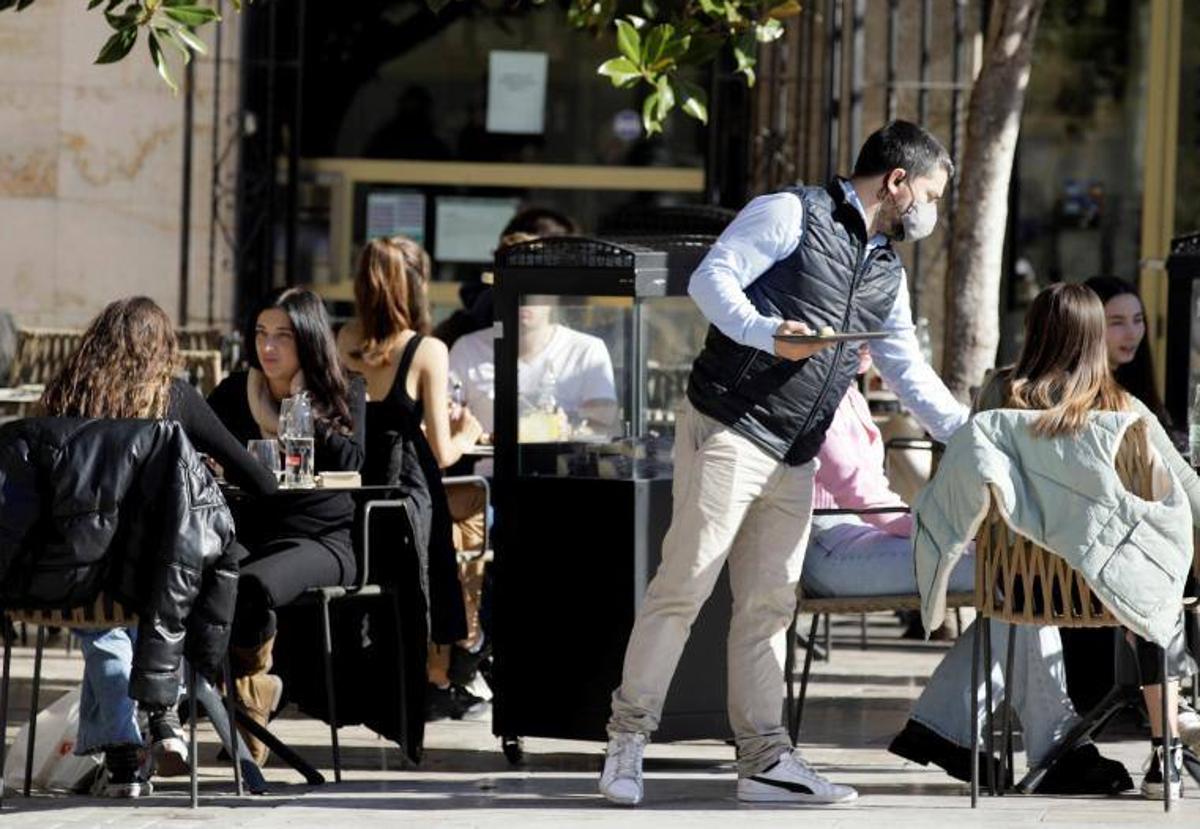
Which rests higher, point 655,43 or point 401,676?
point 655,43

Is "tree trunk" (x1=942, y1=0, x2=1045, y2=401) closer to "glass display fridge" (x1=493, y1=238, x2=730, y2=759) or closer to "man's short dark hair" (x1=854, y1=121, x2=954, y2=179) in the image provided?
"glass display fridge" (x1=493, y1=238, x2=730, y2=759)

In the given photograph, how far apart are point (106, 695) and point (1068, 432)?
2881 mm

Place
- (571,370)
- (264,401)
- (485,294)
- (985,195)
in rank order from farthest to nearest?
1. (985,195)
2. (485,294)
3. (264,401)
4. (571,370)

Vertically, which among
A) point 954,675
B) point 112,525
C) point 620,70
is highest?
point 620,70

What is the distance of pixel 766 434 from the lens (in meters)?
7.48

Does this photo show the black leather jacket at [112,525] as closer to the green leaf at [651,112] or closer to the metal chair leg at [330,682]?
the metal chair leg at [330,682]

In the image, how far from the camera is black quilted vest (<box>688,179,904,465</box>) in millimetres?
7453

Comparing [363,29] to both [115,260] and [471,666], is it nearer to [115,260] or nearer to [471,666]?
[115,260]

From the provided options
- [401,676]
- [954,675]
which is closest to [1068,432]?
[954,675]

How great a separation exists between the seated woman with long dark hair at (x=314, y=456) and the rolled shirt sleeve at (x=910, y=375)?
182 centimetres

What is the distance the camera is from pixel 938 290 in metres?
14.6

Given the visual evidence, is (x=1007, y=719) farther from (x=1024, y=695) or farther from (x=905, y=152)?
(x=905, y=152)

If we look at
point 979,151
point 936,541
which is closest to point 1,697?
point 936,541

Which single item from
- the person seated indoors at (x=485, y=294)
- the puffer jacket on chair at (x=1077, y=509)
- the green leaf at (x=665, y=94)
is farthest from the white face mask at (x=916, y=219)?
the person seated indoors at (x=485, y=294)
